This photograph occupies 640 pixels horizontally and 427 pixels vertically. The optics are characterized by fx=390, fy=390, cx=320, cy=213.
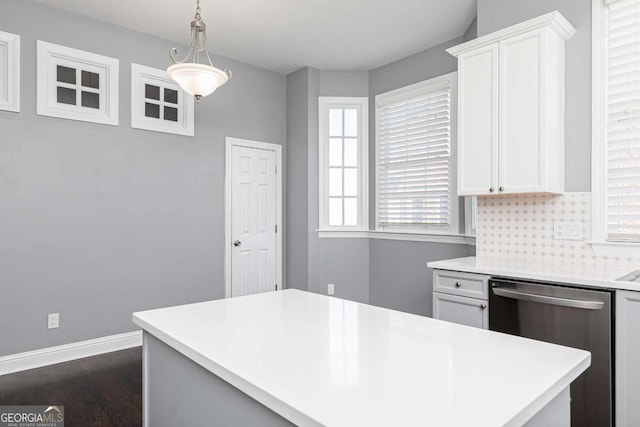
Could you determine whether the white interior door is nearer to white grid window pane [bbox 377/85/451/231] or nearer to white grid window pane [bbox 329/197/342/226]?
white grid window pane [bbox 329/197/342/226]

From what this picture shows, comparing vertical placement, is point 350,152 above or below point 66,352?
above

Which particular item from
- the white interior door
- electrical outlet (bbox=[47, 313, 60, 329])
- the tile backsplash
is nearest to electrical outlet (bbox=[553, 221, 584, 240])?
the tile backsplash

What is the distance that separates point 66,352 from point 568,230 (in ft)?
13.3

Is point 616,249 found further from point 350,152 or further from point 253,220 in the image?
point 253,220

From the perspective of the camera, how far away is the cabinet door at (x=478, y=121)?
2.73 m

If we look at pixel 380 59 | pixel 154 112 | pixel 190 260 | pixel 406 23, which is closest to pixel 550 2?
pixel 406 23

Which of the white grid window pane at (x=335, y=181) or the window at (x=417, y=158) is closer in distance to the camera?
the window at (x=417, y=158)

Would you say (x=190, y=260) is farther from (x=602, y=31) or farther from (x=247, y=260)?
(x=602, y=31)

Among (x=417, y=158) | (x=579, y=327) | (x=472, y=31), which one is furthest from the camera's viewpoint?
(x=417, y=158)

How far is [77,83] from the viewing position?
3451 millimetres

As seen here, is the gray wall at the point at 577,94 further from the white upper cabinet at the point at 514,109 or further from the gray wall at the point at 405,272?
the gray wall at the point at 405,272

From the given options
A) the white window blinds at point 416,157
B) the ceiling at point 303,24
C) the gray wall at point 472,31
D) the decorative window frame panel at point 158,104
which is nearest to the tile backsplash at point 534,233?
the white window blinds at point 416,157

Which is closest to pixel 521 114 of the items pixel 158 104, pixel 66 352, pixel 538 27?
pixel 538 27

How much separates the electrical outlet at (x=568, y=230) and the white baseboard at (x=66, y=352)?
3.64 metres
